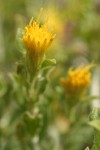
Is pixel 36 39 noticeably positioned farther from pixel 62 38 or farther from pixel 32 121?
pixel 62 38

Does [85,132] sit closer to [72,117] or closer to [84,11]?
[72,117]

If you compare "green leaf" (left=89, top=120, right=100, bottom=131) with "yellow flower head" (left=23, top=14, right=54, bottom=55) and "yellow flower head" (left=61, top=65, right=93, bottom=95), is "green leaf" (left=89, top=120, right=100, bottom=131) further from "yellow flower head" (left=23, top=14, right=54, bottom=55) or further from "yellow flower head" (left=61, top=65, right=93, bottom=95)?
"yellow flower head" (left=61, top=65, right=93, bottom=95)

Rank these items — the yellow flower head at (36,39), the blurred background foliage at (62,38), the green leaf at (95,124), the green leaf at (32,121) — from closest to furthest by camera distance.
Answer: the green leaf at (95,124) → the yellow flower head at (36,39) → the green leaf at (32,121) → the blurred background foliage at (62,38)

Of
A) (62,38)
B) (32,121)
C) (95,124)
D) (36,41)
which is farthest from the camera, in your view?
(62,38)

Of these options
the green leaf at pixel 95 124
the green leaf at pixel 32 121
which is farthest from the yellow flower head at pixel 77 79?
the green leaf at pixel 95 124

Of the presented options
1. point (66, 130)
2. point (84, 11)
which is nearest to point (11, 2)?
point (84, 11)

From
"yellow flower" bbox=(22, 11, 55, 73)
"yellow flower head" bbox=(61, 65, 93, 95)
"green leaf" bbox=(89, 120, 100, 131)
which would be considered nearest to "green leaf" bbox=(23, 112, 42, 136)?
"yellow flower head" bbox=(61, 65, 93, 95)

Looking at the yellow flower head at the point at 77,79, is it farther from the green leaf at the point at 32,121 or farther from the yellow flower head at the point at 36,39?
the yellow flower head at the point at 36,39

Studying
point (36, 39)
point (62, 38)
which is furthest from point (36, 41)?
point (62, 38)
